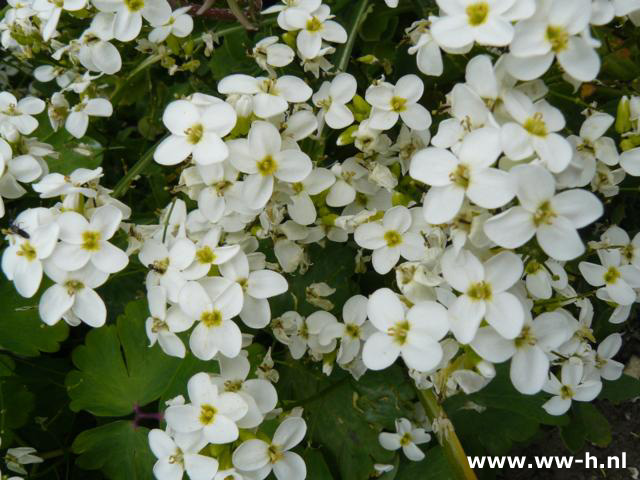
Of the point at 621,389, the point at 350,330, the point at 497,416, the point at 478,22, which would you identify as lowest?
the point at 497,416

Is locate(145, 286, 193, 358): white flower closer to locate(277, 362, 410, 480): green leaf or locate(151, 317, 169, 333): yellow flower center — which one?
locate(151, 317, 169, 333): yellow flower center

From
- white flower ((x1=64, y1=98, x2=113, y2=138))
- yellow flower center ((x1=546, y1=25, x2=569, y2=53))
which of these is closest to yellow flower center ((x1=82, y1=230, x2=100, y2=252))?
white flower ((x1=64, y1=98, x2=113, y2=138))

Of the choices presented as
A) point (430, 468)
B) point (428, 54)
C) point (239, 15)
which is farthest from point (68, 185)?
point (430, 468)

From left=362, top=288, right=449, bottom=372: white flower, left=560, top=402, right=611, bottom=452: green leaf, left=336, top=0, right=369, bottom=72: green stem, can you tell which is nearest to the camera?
left=362, top=288, right=449, bottom=372: white flower

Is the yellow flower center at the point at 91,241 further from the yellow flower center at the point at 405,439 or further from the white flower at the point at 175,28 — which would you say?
the yellow flower center at the point at 405,439

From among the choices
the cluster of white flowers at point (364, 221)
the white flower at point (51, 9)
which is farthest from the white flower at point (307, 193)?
the white flower at point (51, 9)

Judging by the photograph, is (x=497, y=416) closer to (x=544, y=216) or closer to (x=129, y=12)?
(x=544, y=216)
